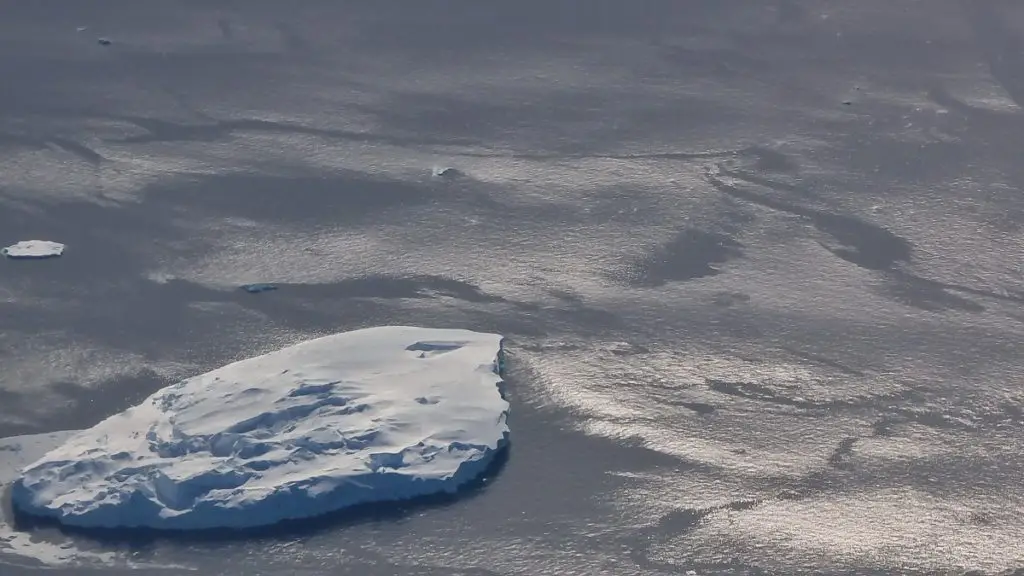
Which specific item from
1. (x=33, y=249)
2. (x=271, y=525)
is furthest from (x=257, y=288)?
(x=271, y=525)

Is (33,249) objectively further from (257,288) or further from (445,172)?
(445,172)

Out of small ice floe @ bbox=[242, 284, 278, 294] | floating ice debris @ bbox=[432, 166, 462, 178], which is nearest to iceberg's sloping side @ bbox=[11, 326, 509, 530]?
small ice floe @ bbox=[242, 284, 278, 294]

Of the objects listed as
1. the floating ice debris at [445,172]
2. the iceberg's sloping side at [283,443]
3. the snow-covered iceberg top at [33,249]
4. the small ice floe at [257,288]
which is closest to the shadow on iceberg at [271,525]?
the iceberg's sloping side at [283,443]

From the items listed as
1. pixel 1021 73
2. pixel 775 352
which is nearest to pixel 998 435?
pixel 775 352

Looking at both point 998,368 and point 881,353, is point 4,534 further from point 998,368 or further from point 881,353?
point 998,368

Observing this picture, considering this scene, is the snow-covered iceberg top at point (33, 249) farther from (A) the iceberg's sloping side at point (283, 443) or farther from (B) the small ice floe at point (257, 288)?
(A) the iceberg's sloping side at point (283, 443)
